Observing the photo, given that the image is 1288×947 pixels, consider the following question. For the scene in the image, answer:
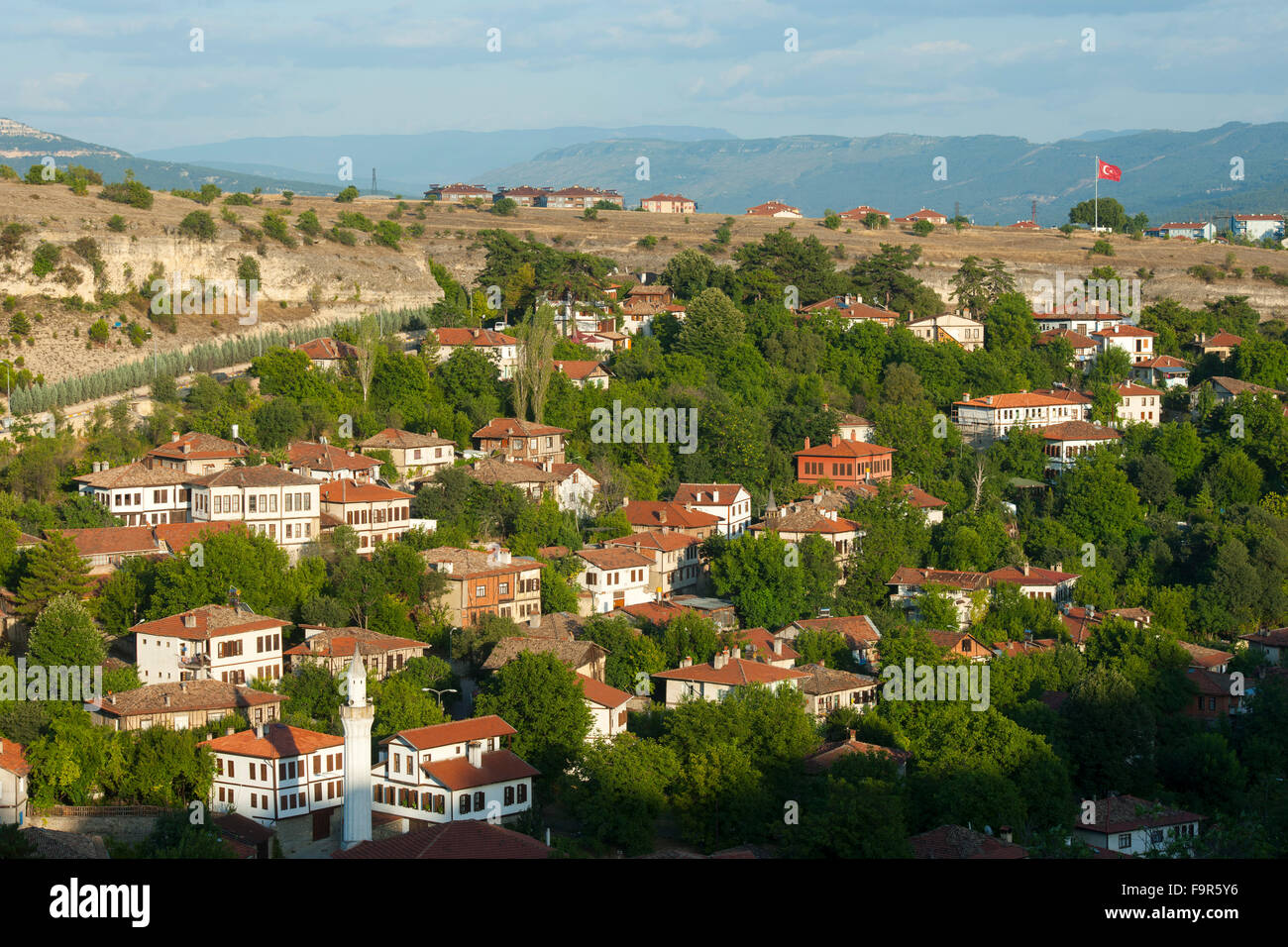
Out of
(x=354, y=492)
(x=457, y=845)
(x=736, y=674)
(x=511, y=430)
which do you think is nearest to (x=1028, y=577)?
(x=736, y=674)

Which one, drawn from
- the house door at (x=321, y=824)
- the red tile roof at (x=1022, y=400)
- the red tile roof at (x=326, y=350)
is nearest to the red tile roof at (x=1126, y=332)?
the red tile roof at (x=1022, y=400)

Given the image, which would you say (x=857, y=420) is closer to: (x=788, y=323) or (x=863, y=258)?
(x=788, y=323)

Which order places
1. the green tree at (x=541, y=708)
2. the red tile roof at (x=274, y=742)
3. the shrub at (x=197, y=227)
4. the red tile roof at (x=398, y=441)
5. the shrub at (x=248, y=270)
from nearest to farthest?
the red tile roof at (x=274, y=742) → the green tree at (x=541, y=708) → the red tile roof at (x=398, y=441) → the shrub at (x=248, y=270) → the shrub at (x=197, y=227)

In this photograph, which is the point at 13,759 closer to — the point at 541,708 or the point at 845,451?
the point at 541,708

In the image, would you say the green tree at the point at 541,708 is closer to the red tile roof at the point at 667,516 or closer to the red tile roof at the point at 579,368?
the red tile roof at the point at 667,516

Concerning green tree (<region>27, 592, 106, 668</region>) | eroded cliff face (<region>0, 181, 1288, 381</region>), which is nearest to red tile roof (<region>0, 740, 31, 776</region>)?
green tree (<region>27, 592, 106, 668</region>)

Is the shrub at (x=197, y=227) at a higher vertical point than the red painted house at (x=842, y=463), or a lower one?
higher
